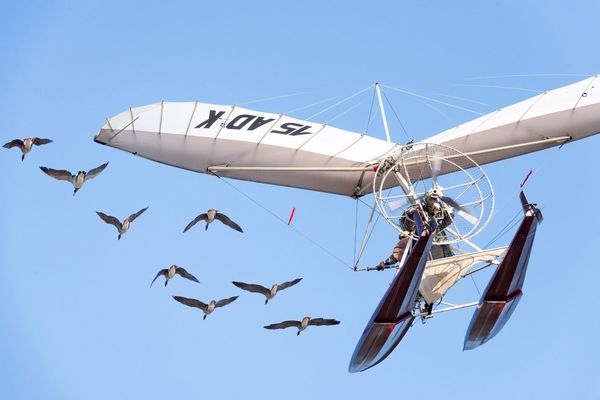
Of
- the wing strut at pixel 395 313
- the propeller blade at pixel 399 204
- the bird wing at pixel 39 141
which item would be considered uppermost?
the bird wing at pixel 39 141

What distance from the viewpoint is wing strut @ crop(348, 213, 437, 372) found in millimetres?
69938

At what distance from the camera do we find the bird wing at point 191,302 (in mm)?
86375

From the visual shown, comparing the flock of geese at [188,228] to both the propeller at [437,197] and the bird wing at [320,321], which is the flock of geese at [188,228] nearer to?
the bird wing at [320,321]

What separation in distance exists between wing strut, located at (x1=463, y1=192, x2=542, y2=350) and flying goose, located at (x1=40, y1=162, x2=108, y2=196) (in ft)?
68.7

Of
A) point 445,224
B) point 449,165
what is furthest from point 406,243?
point 449,165

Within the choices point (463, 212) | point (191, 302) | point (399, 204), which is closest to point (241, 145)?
point (191, 302)

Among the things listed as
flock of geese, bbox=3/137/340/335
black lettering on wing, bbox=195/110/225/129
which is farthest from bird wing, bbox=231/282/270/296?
black lettering on wing, bbox=195/110/225/129

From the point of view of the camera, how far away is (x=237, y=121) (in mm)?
83500

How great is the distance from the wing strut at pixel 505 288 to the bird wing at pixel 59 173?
2268 centimetres

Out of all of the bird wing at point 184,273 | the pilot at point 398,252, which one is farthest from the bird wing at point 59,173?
the pilot at point 398,252

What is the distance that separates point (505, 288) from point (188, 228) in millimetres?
18462

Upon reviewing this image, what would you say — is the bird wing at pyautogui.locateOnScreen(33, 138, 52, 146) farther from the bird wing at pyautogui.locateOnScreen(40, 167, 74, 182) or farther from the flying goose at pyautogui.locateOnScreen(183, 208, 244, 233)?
the flying goose at pyautogui.locateOnScreen(183, 208, 244, 233)

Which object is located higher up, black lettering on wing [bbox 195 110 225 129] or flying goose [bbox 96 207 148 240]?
black lettering on wing [bbox 195 110 225 129]

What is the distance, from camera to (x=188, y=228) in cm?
8375
